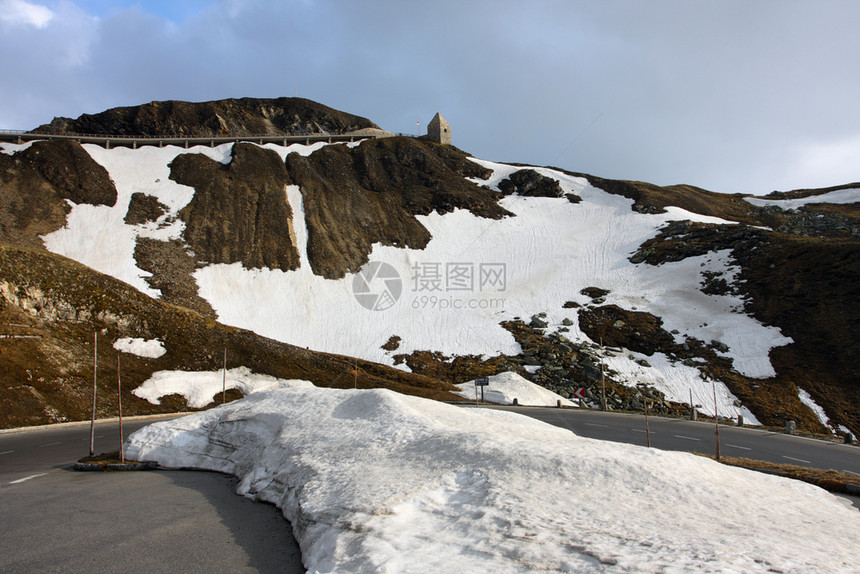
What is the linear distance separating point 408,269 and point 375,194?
68.0ft

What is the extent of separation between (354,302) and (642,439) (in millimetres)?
48481

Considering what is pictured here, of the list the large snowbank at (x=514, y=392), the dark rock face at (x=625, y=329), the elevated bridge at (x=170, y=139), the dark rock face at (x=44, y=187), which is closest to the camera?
the large snowbank at (x=514, y=392)

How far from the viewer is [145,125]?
9806 cm

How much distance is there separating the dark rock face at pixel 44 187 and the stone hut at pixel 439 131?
65327mm

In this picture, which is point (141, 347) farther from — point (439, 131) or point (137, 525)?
point (439, 131)

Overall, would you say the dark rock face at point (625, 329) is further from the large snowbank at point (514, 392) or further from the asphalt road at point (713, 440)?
the asphalt road at point (713, 440)

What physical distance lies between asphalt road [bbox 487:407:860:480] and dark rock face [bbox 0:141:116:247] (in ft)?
224

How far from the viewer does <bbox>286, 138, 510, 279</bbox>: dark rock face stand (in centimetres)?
7481

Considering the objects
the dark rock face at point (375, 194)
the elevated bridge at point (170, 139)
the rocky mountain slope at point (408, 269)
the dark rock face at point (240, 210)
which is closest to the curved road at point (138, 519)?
the rocky mountain slope at point (408, 269)

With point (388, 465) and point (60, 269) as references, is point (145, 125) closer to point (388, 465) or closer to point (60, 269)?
point (60, 269)

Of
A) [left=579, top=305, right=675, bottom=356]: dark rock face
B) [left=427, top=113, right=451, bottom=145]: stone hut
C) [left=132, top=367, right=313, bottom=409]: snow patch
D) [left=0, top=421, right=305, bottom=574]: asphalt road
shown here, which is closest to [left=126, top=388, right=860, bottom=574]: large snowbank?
[left=0, top=421, right=305, bottom=574]: asphalt road

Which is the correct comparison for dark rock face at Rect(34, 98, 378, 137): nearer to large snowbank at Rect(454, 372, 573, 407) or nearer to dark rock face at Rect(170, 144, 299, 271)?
dark rock face at Rect(170, 144, 299, 271)

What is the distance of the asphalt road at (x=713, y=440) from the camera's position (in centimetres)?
1923

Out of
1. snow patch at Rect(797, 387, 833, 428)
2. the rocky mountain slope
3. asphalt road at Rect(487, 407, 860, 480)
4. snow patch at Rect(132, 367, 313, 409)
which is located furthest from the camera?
the rocky mountain slope
